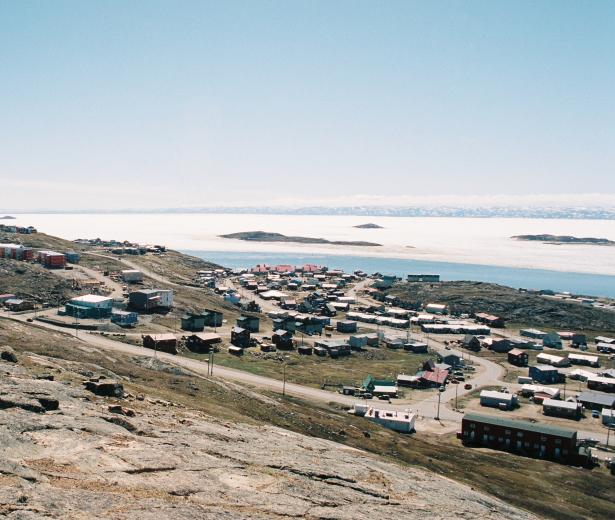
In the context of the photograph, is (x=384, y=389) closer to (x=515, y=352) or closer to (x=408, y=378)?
(x=408, y=378)

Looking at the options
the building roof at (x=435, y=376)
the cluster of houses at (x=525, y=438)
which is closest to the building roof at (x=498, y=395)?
the building roof at (x=435, y=376)

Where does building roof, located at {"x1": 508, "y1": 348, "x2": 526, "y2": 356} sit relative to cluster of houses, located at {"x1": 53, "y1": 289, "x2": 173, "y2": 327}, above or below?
below

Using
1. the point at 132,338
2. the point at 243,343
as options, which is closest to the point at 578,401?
the point at 243,343

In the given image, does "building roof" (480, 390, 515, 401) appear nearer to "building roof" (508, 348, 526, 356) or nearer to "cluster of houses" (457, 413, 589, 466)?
"cluster of houses" (457, 413, 589, 466)

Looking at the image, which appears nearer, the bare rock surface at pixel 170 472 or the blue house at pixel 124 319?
the bare rock surface at pixel 170 472

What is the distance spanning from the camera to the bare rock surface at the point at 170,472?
20.8m

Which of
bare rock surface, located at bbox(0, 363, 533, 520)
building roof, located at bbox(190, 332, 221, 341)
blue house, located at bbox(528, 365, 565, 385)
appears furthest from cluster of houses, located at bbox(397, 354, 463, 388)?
bare rock surface, located at bbox(0, 363, 533, 520)

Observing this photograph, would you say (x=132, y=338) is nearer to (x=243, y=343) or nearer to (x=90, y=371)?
(x=243, y=343)

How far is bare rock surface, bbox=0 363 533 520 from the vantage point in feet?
68.1

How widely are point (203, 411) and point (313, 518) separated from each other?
75.7 ft

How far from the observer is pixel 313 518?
77.9 ft

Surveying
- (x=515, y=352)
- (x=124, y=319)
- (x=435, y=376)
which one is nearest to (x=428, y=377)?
(x=435, y=376)

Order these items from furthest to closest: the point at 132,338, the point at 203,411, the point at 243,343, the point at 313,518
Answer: the point at 243,343
the point at 132,338
the point at 203,411
the point at 313,518

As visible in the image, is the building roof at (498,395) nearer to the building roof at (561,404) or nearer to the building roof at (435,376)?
the building roof at (561,404)
